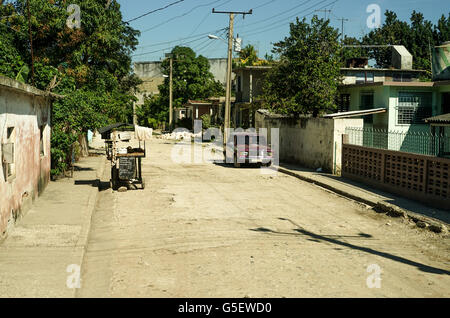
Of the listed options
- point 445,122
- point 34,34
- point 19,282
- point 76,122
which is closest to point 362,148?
point 445,122

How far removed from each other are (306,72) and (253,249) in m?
18.2

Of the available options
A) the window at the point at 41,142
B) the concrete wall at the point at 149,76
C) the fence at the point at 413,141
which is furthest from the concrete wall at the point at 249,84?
the concrete wall at the point at 149,76

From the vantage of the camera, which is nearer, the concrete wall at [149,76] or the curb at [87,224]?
the curb at [87,224]

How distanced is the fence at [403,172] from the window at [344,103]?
31.2 ft

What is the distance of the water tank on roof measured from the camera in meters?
25.9

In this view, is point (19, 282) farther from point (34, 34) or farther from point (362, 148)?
point (34, 34)

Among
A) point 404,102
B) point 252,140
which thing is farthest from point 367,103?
point 252,140

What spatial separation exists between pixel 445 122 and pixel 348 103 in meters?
9.63

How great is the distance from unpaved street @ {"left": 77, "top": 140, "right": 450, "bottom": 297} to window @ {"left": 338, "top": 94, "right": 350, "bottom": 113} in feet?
45.0

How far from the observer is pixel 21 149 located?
1202 centimetres

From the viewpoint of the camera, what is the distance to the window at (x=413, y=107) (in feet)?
81.8

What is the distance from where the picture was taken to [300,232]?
418 inches

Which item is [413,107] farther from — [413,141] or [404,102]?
[413,141]

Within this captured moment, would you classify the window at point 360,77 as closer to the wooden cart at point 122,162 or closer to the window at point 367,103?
the window at point 367,103
